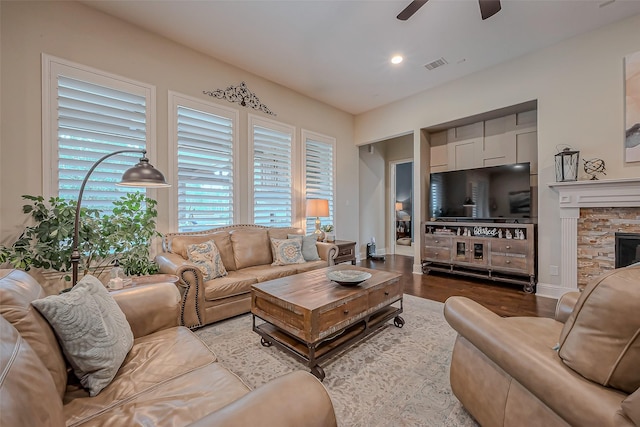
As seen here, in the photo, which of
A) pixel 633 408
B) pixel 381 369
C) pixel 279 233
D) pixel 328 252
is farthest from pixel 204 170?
pixel 633 408

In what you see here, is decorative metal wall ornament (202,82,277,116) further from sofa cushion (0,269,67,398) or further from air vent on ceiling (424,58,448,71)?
sofa cushion (0,269,67,398)

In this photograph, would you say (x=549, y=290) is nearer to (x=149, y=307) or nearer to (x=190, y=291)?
(x=190, y=291)

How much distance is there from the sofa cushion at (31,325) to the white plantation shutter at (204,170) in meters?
2.39

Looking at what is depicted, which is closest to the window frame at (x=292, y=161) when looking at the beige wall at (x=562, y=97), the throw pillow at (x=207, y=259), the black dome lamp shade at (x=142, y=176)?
the throw pillow at (x=207, y=259)

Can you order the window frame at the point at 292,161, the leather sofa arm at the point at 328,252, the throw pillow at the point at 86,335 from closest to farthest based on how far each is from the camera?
the throw pillow at the point at 86,335 → the leather sofa arm at the point at 328,252 → the window frame at the point at 292,161

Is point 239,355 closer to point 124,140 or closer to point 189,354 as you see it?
point 189,354

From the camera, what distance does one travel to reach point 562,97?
335cm

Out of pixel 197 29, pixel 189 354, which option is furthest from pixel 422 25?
pixel 189 354

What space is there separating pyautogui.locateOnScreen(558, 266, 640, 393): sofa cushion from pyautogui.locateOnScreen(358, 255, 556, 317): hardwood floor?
228cm

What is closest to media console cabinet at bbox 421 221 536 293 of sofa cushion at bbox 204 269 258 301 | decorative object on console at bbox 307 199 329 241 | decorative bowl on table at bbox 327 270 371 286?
decorative object on console at bbox 307 199 329 241

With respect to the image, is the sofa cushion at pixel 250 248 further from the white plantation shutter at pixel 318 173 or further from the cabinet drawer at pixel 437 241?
the cabinet drawer at pixel 437 241

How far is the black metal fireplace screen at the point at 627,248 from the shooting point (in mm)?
2842

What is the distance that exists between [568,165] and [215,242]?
4354mm

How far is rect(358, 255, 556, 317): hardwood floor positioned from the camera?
119 inches
